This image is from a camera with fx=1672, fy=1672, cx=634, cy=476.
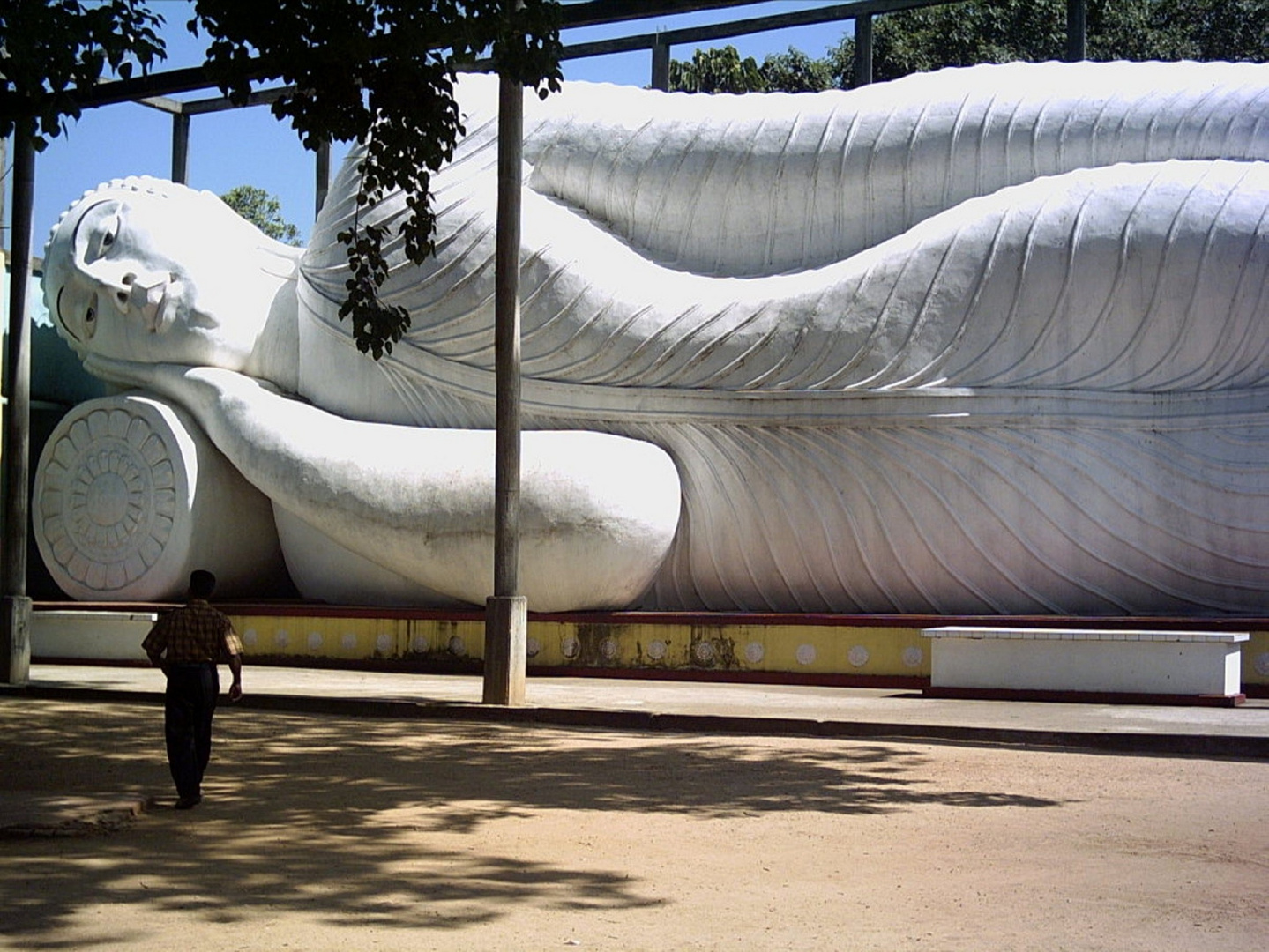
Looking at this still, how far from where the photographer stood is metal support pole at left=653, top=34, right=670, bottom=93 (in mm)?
19859

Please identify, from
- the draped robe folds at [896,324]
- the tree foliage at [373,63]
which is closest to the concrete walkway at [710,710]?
the draped robe folds at [896,324]

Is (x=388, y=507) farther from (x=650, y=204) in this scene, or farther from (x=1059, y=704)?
(x=1059, y=704)

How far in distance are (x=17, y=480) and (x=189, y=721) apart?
5.53 meters

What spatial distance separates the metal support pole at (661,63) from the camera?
19.9m

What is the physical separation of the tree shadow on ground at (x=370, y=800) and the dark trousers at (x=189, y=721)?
149 mm

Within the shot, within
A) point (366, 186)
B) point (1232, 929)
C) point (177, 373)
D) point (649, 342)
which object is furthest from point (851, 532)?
point (1232, 929)

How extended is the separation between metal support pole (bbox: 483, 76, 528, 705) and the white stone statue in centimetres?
187

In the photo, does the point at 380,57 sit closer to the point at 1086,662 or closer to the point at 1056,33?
the point at 1086,662

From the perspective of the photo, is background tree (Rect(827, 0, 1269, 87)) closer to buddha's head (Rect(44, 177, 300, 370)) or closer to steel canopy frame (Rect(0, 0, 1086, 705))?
buddha's head (Rect(44, 177, 300, 370))

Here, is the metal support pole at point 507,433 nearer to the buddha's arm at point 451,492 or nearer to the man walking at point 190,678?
the buddha's arm at point 451,492

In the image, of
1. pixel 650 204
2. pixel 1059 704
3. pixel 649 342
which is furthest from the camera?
pixel 650 204

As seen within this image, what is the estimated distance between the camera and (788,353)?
1205 cm

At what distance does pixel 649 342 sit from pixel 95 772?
608cm

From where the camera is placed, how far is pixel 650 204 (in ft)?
43.7
